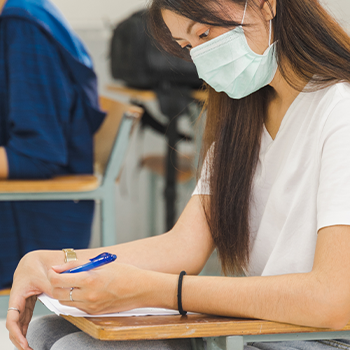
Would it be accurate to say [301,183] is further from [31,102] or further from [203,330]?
[31,102]

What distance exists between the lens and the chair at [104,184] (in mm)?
1408

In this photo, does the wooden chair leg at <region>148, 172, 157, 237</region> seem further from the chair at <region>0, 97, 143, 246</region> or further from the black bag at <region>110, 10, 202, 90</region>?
the chair at <region>0, 97, 143, 246</region>

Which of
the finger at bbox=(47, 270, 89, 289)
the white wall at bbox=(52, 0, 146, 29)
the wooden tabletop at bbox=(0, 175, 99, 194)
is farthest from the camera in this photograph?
the white wall at bbox=(52, 0, 146, 29)

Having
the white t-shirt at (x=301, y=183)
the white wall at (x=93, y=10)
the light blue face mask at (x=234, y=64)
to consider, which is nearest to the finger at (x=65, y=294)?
the white t-shirt at (x=301, y=183)

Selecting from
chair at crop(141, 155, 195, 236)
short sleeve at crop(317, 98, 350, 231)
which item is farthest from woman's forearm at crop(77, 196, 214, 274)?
chair at crop(141, 155, 195, 236)

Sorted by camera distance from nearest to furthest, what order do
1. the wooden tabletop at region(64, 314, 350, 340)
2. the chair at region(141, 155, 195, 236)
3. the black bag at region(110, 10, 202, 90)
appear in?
the wooden tabletop at region(64, 314, 350, 340) → the black bag at region(110, 10, 202, 90) → the chair at region(141, 155, 195, 236)

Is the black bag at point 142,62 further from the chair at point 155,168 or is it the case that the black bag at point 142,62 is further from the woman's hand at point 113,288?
the woman's hand at point 113,288

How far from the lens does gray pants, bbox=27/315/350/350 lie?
29.1 inches

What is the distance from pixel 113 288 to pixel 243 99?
1.61 feet

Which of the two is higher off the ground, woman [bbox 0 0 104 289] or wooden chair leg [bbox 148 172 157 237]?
woman [bbox 0 0 104 289]

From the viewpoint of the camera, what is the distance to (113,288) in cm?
75

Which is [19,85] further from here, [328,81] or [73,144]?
[328,81]

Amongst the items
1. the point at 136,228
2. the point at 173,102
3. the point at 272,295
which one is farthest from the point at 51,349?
the point at 136,228

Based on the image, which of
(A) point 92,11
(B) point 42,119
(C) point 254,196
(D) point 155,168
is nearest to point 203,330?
(C) point 254,196
